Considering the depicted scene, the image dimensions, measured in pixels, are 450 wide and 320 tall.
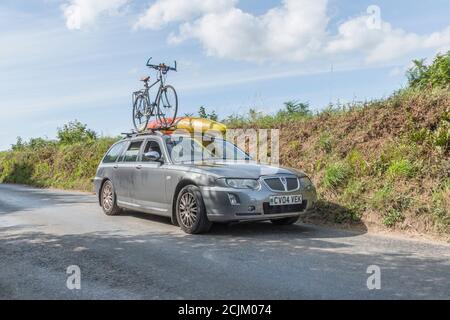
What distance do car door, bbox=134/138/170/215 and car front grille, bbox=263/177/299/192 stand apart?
1.92 meters

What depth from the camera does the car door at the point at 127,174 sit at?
31.2ft

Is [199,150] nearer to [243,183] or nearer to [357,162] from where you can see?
[243,183]

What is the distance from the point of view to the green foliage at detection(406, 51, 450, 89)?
12.3 m

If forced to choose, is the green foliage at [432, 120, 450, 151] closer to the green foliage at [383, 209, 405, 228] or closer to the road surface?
the green foliage at [383, 209, 405, 228]

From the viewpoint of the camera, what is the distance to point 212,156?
864 cm

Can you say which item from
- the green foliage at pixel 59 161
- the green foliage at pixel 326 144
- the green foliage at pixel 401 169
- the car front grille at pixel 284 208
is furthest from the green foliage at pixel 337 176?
the green foliage at pixel 59 161

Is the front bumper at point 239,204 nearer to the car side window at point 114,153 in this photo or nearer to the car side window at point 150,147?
the car side window at point 150,147

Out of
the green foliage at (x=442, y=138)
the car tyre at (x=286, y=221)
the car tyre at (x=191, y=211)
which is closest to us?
the car tyre at (x=191, y=211)

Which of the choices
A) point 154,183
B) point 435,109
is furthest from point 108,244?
point 435,109

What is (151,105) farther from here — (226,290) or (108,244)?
(226,290)

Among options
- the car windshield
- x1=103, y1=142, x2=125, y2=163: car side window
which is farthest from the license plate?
x1=103, y1=142, x2=125, y2=163: car side window

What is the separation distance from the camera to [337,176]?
9.96 meters

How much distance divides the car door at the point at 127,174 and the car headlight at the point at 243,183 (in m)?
2.73

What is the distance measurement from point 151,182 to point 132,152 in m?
1.35
